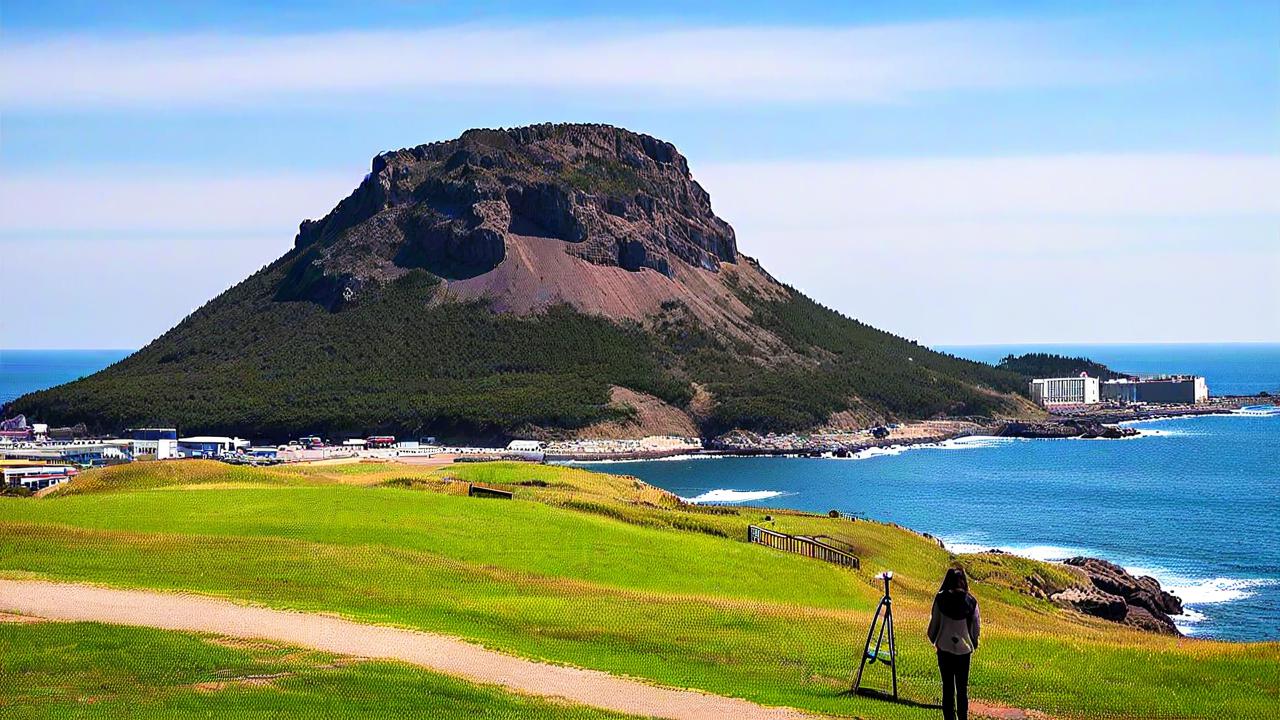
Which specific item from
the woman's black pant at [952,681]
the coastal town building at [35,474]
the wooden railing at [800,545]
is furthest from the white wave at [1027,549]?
the woman's black pant at [952,681]

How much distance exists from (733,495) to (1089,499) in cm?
3013

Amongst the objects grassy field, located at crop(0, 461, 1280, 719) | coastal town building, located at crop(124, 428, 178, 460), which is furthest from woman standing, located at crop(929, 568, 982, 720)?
coastal town building, located at crop(124, 428, 178, 460)

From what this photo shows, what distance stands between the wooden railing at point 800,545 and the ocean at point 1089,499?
773 inches

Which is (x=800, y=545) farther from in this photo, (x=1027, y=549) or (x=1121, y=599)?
(x=1027, y=549)

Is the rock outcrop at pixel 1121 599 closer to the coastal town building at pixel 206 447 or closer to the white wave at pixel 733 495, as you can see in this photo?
the white wave at pixel 733 495

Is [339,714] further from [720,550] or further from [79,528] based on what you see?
[720,550]

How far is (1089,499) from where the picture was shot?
12800 centimetres

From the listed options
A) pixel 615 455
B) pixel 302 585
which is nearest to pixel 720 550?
pixel 302 585

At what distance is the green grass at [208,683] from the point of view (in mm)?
22125

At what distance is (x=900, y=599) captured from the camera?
40.9 m

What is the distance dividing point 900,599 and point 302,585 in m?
16.3

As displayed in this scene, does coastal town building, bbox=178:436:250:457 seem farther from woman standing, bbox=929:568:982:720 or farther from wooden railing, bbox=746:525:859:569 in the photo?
woman standing, bbox=929:568:982:720

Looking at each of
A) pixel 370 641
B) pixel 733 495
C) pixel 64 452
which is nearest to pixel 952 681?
pixel 370 641

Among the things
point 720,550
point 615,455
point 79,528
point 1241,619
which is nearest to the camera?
point 79,528
